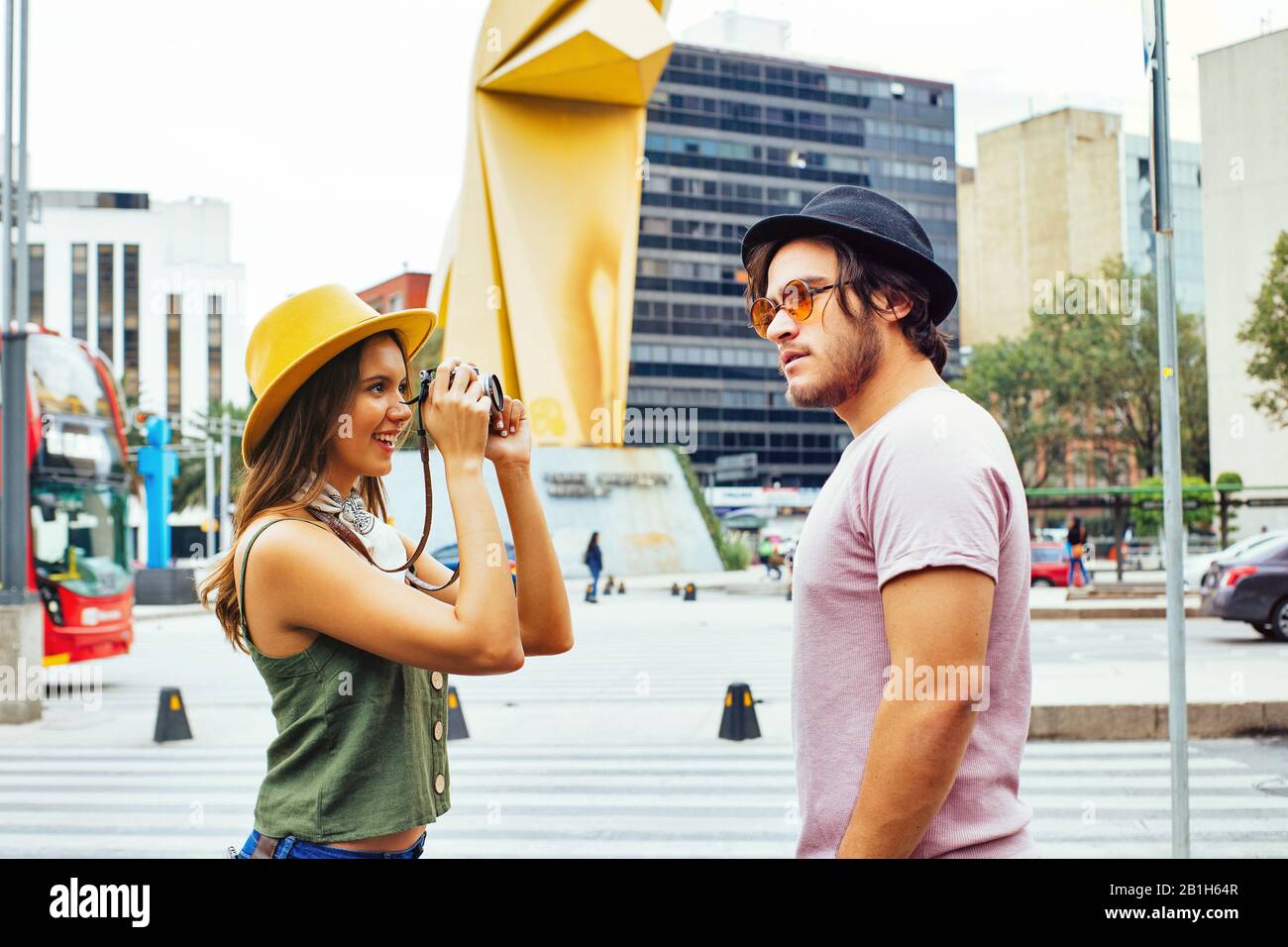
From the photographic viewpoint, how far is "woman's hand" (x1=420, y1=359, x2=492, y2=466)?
2131 mm

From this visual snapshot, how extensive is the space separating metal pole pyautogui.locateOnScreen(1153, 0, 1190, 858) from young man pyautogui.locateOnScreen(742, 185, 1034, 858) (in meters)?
3.12

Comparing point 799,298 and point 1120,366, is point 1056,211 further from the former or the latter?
point 799,298

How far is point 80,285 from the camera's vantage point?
71.6 meters

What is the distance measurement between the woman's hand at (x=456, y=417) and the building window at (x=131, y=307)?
74232mm

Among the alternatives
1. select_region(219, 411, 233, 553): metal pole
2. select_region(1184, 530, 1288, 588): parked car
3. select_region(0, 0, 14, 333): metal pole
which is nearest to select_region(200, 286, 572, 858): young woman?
select_region(0, 0, 14, 333): metal pole

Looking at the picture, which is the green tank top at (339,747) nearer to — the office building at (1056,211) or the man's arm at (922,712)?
the man's arm at (922,712)

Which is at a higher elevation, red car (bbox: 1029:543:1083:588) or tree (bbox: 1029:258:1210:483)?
tree (bbox: 1029:258:1210:483)

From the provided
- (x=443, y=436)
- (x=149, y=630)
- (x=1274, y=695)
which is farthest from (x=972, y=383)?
(x=443, y=436)

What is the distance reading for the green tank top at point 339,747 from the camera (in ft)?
6.96

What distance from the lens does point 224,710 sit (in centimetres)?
1205

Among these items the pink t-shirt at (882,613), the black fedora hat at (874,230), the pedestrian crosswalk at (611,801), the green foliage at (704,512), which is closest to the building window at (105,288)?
the green foliage at (704,512)

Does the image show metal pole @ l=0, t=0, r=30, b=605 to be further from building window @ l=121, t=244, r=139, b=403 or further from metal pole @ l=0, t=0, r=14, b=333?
building window @ l=121, t=244, r=139, b=403

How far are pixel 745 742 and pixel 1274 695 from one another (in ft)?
13.5
